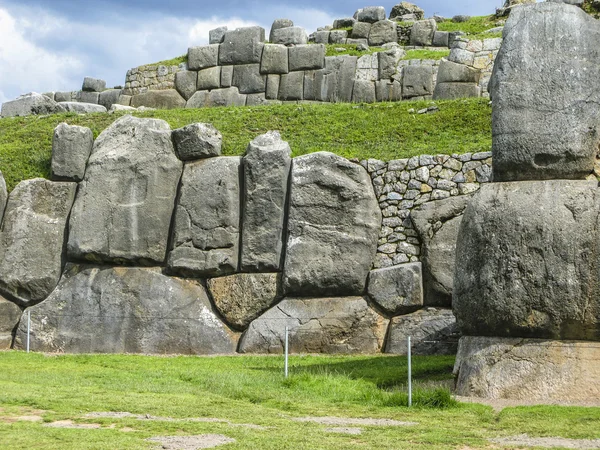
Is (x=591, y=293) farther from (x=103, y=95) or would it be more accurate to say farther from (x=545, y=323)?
(x=103, y=95)

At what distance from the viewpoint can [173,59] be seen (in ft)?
122

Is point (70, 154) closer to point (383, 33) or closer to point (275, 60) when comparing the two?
point (275, 60)

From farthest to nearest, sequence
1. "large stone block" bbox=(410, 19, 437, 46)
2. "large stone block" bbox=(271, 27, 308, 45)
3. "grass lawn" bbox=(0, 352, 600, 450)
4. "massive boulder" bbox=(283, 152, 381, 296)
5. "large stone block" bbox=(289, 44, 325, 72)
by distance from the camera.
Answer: "large stone block" bbox=(410, 19, 437, 46) < "large stone block" bbox=(271, 27, 308, 45) < "large stone block" bbox=(289, 44, 325, 72) < "massive boulder" bbox=(283, 152, 381, 296) < "grass lawn" bbox=(0, 352, 600, 450)

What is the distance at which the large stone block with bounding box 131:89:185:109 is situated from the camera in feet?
114

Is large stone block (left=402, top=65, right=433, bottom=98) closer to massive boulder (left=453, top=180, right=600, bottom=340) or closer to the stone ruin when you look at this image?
the stone ruin

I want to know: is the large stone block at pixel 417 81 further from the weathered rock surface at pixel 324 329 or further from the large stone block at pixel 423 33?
the weathered rock surface at pixel 324 329

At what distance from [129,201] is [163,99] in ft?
47.6

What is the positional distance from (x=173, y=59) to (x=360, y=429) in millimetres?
28674

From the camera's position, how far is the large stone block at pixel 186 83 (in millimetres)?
34688

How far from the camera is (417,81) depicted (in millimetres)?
30656

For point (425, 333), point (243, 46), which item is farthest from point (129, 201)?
point (243, 46)

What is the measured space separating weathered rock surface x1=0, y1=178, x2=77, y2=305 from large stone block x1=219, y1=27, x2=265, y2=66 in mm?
13482

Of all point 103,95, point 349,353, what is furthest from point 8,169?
point 103,95

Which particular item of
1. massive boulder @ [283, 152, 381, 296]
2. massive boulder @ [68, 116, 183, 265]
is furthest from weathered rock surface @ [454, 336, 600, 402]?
massive boulder @ [68, 116, 183, 265]
